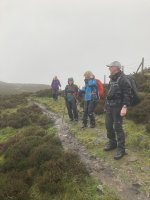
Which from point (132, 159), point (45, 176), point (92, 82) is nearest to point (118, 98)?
point (132, 159)

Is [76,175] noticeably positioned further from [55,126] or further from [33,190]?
[55,126]

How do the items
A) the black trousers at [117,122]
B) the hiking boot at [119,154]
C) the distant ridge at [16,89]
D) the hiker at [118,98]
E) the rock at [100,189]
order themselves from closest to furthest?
the rock at [100,189]
the hiker at [118,98]
the hiking boot at [119,154]
the black trousers at [117,122]
the distant ridge at [16,89]

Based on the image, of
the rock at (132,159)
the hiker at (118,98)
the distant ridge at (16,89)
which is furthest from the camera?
the distant ridge at (16,89)

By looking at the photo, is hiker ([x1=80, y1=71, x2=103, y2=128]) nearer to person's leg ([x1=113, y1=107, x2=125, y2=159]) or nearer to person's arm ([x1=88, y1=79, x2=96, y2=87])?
person's arm ([x1=88, y1=79, x2=96, y2=87])

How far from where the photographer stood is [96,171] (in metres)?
8.25

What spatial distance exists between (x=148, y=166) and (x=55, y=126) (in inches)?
285

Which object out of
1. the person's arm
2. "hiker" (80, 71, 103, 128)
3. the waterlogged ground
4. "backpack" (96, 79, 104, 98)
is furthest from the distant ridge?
the waterlogged ground

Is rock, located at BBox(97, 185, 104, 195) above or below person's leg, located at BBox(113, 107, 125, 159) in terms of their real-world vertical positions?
below

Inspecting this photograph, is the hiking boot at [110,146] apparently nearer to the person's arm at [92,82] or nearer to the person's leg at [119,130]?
the person's leg at [119,130]

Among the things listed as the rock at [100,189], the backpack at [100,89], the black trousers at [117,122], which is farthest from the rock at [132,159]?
the backpack at [100,89]

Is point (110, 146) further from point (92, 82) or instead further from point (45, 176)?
point (92, 82)

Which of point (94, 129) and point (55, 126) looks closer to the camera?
point (94, 129)

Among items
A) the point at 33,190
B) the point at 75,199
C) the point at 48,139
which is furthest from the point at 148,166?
the point at 48,139

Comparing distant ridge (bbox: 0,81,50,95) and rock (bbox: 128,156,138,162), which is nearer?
rock (bbox: 128,156,138,162)
